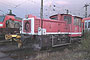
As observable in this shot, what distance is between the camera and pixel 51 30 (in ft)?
26.2

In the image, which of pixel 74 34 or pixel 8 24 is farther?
pixel 8 24

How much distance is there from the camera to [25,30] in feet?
25.4

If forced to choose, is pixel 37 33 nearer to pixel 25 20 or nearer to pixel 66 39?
pixel 25 20

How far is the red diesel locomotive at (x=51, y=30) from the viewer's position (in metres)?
7.03

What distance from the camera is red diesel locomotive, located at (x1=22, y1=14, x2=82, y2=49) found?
23.1 ft

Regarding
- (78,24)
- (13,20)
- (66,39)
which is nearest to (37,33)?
(66,39)

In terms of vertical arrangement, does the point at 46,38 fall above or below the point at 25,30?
below

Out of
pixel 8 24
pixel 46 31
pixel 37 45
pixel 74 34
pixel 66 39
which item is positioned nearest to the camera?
pixel 37 45

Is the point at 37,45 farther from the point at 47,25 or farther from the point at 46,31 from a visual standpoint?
the point at 47,25

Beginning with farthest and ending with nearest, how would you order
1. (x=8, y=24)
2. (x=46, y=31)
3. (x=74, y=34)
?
(x=8, y=24)
(x=74, y=34)
(x=46, y=31)

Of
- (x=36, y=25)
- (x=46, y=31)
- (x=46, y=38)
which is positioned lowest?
(x=46, y=38)

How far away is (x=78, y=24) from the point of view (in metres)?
10.1

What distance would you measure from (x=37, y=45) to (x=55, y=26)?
246cm

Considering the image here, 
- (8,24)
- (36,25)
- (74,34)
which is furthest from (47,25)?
(8,24)
